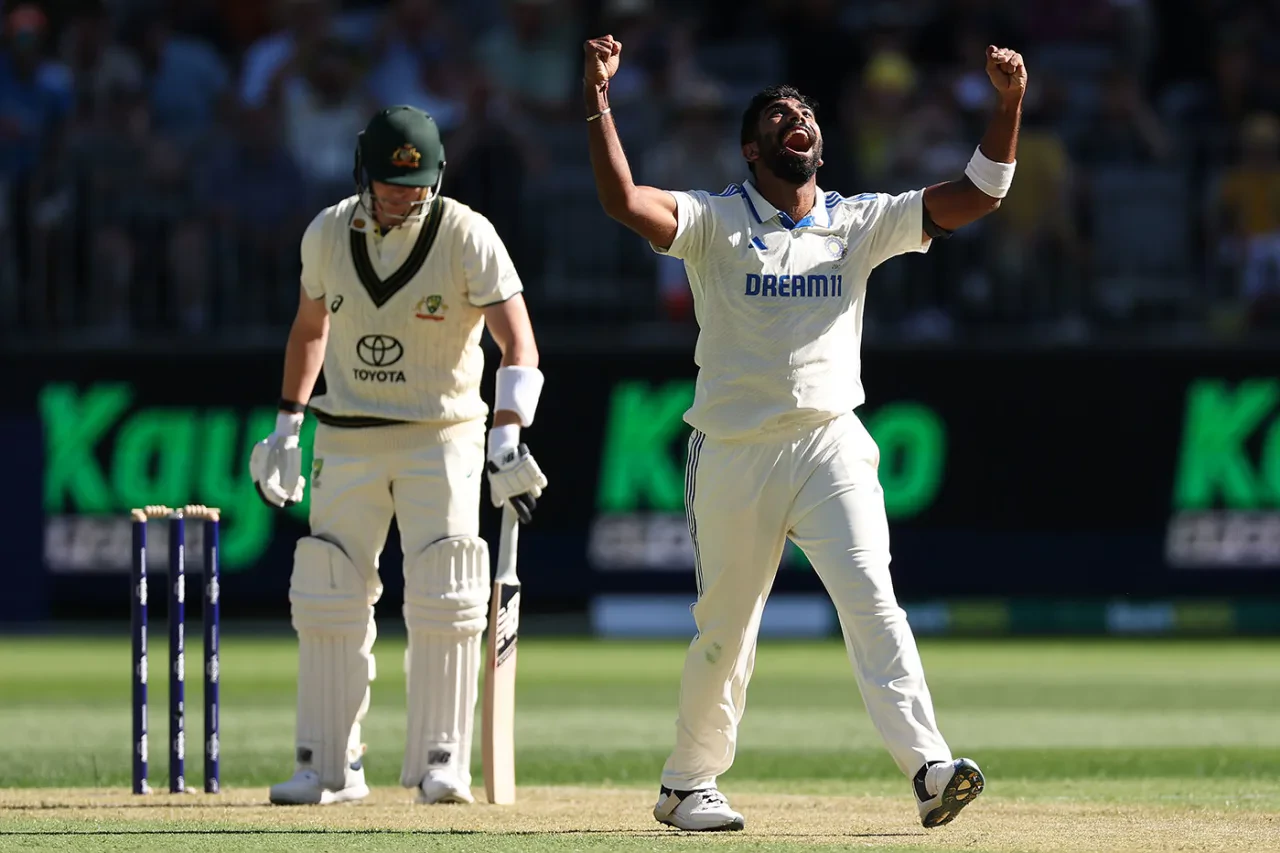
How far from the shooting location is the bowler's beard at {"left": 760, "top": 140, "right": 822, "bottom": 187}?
5.84 meters

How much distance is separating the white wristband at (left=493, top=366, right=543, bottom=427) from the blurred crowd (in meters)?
7.47

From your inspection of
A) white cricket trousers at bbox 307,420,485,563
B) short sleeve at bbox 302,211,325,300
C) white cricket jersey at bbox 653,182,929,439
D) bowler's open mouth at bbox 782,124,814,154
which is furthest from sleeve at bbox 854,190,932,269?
short sleeve at bbox 302,211,325,300

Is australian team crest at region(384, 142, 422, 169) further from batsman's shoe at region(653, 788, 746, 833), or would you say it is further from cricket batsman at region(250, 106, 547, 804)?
batsman's shoe at region(653, 788, 746, 833)

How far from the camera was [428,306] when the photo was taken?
6.53 m

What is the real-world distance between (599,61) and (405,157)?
3.31 ft

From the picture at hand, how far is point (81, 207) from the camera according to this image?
13844 mm

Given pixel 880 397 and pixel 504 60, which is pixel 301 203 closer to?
pixel 504 60

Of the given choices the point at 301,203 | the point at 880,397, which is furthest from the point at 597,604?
the point at 301,203

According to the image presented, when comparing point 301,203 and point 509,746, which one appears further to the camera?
point 301,203

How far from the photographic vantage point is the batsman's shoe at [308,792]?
6480 millimetres

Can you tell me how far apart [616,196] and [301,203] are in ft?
29.0

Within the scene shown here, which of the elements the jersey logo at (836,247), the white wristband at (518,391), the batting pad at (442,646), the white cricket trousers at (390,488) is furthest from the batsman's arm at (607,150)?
the batting pad at (442,646)

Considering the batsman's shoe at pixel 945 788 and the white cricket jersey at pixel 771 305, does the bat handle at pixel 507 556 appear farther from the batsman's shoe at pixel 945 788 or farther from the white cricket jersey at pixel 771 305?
the batsman's shoe at pixel 945 788

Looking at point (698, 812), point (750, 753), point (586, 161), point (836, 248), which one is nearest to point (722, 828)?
point (698, 812)
